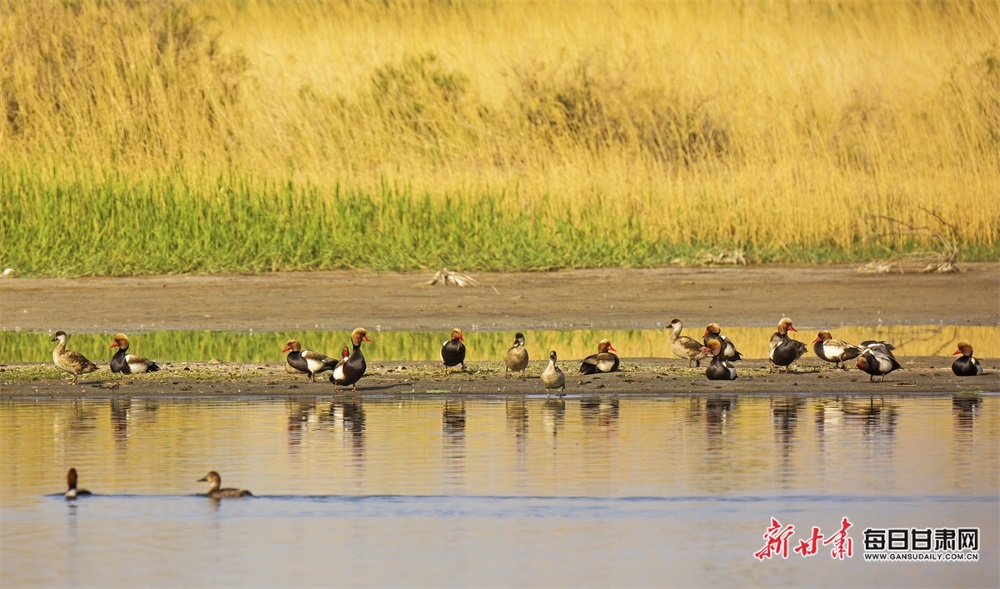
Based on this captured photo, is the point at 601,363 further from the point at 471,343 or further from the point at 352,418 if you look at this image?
the point at 471,343

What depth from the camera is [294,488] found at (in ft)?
29.2

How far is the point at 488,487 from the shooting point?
349 inches

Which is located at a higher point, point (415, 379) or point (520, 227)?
point (520, 227)

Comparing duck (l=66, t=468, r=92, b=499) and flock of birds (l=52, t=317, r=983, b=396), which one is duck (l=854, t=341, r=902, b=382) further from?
duck (l=66, t=468, r=92, b=499)

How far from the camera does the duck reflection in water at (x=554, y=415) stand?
10.8 m

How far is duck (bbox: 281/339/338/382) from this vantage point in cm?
1267

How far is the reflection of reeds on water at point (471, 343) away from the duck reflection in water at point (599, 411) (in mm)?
1462

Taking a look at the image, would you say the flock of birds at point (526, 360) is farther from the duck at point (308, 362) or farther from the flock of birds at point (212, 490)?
the flock of birds at point (212, 490)

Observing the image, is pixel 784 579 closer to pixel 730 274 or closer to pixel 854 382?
pixel 854 382

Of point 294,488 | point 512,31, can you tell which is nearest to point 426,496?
point 294,488

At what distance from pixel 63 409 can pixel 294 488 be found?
358 centimetres

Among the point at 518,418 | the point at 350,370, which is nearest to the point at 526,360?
the point at 350,370

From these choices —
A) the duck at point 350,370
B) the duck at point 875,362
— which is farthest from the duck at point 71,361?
the duck at point 875,362

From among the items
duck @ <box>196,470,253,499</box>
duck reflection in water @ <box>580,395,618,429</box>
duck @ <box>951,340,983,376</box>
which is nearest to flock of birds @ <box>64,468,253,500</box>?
duck @ <box>196,470,253,499</box>
